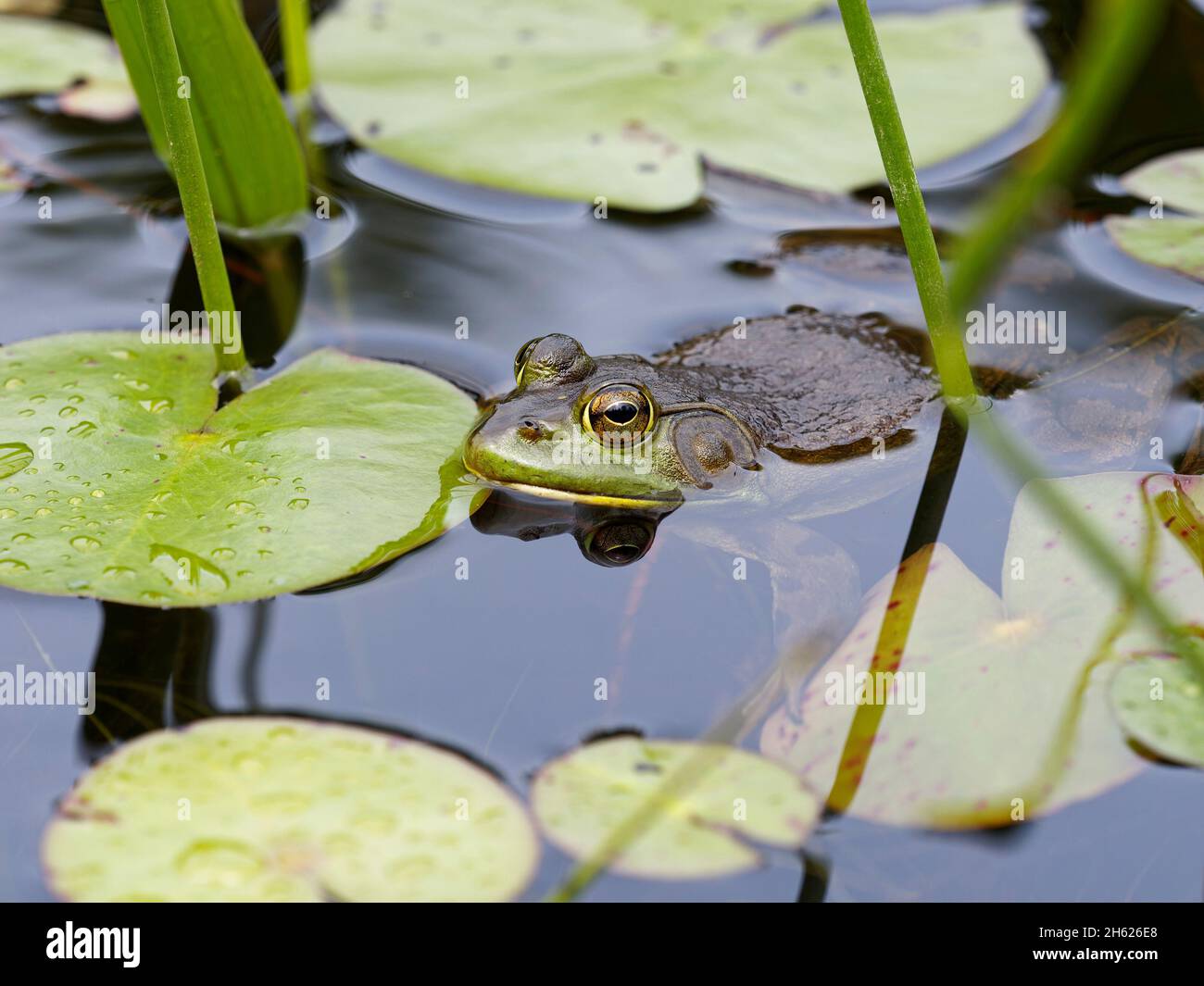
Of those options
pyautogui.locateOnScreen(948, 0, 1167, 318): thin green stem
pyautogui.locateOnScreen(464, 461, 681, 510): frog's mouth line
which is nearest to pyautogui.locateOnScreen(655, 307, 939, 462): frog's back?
pyautogui.locateOnScreen(464, 461, 681, 510): frog's mouth line

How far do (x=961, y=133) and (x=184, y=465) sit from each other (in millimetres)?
4018

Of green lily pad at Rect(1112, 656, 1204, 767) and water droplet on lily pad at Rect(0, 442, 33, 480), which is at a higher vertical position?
water droplet on lily pad at Rect(0, 442, 33, 480)

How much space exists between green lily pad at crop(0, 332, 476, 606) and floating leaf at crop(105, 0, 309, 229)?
92 centimetres

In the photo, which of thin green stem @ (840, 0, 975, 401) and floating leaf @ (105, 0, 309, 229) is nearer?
thin green stem @ (840, 0, 975, 401)

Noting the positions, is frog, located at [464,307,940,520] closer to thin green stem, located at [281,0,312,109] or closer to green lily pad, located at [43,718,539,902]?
green lily pad, located at [43,718,539,902]

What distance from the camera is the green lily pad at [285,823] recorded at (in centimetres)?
251

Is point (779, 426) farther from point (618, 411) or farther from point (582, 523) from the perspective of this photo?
point (582, 523)

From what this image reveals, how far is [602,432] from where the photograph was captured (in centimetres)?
393

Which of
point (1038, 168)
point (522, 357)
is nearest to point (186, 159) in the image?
point (522, 357)

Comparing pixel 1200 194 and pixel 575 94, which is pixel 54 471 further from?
pixel 1200 194

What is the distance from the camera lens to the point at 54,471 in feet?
11.0

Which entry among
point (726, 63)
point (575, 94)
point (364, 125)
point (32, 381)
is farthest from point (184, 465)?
point (726, 63)

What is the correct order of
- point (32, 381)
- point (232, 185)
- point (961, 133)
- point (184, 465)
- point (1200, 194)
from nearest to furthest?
1. point (184, 465)
2. point (32, 381)
3. point (232, 185)
4. point (1200, 194)
5. point (961, 133)

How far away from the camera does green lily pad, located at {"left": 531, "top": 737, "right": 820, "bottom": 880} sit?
2674 mm
